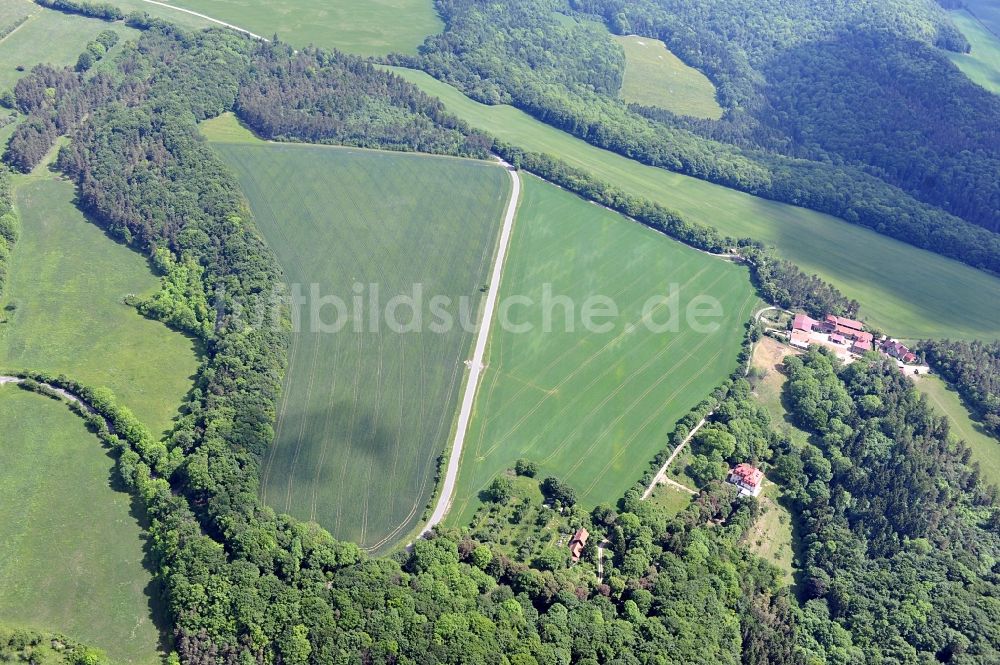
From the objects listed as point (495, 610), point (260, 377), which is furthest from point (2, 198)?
point (495, 610)

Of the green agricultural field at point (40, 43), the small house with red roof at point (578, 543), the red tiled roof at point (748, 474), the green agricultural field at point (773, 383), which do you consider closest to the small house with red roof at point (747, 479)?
the red tiled roof at point (748, 474)

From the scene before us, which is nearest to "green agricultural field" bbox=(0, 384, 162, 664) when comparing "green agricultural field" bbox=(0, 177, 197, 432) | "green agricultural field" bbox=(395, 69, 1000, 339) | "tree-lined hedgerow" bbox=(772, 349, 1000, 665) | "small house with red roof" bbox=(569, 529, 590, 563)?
"green agricultural field" bbox=(0, 177, 197, 432)

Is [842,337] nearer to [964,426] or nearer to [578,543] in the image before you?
[964,426]

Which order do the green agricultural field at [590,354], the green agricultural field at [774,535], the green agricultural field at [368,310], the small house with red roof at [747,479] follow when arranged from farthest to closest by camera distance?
the green agricultural field at [590,354], the small house with red roof at [747,479], the green agricultural field at [774,535], the green agricultural field at [368,310]

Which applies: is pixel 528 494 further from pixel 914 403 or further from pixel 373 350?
pixel 914 403

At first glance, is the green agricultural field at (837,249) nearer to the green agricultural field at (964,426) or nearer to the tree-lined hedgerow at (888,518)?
the green agricultural field at (964,426)

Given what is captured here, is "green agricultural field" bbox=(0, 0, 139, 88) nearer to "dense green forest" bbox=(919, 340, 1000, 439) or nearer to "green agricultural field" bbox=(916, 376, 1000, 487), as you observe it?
"dense green forest" bbox=(919, 340, 1000, 439)
